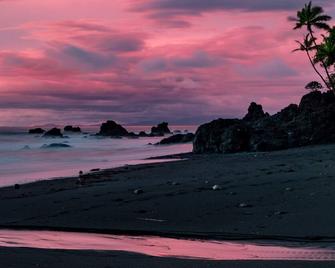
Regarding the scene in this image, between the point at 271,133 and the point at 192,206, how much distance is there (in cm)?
2342

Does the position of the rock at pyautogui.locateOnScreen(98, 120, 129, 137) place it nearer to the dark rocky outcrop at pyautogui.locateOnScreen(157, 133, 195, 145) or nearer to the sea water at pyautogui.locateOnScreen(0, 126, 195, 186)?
the dark rocky outcrop at pyautogui.locateOnScreen(157, 133, 195, 145)

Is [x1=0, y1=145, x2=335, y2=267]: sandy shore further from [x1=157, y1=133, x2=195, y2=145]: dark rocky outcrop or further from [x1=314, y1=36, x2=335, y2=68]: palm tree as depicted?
[x1=157, y1=133, x2=195, y2=145]: dark rocky outcrop

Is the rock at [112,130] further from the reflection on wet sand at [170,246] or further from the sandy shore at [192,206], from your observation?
the reflection on wet sand at [170,246]

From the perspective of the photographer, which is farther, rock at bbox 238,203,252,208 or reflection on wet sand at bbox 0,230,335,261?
rock at bbox 238,203,252,208

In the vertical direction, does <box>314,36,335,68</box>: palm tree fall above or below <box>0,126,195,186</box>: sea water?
above

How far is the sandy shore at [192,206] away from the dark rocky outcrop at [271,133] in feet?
54.1

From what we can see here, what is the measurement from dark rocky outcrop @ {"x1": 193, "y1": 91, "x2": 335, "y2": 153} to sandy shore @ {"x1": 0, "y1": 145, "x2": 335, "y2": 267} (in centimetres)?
1650

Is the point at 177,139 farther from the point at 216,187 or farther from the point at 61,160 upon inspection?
the point at 216,187

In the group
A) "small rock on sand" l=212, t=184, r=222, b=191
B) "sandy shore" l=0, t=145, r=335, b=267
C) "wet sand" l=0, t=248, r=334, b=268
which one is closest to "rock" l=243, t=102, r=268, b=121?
"sandy shore" l=0, t=145, r=335, b=267

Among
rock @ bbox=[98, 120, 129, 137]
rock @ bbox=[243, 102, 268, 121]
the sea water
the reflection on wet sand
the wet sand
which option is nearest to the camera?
the wet sand

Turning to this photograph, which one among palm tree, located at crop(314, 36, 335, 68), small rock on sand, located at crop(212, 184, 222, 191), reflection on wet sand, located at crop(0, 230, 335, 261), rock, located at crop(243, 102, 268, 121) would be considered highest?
palm tree, located at crop(314, 36, 335, 68)

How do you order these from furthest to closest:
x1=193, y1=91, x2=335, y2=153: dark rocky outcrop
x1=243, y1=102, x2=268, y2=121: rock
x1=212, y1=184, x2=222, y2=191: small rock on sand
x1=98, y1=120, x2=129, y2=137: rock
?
x1=98, y1=120, x2=129, y2=137: rock, x1=243, y1=102, x2=268, y2=121: rock, x1=193, y1=91, x2=335, y2=153: dark rocky outcrop, x1=212, y1=184, x2=222, y2=191: small rock on sand

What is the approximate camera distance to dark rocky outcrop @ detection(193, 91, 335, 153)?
32.0 metres

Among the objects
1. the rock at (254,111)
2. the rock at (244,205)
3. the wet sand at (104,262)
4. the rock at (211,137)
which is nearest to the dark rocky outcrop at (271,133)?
the rock at (211,137)
